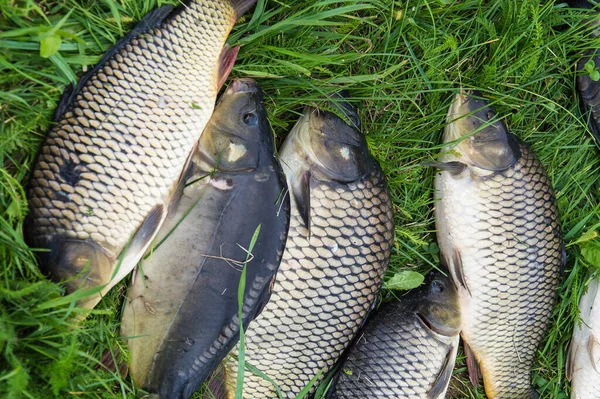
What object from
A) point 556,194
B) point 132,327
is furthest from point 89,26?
point 556,194

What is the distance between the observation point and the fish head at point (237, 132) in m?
2.23

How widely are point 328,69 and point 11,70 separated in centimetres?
141

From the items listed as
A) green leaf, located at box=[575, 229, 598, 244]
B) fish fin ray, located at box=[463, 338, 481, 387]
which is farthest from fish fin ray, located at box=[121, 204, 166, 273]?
green leaf, located at box=[575, 229, 598, 244]

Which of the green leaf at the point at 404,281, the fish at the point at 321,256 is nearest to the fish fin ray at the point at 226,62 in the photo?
the fish at the point at 321,256

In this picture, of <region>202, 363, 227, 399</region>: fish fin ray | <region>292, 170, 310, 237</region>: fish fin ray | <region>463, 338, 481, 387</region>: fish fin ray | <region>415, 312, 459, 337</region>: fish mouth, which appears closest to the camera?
<region>292, 170, 310, 237</region>: fish fin ray

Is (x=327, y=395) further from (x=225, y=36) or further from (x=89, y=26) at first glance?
(x=89, y=26)

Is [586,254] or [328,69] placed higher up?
[328,69]

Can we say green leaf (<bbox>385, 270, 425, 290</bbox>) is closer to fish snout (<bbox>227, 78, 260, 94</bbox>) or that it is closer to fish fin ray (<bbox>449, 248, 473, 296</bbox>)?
fish fin ray (<bbox>449, 248, 473, 296</bbox>)

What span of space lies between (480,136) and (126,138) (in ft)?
5.70

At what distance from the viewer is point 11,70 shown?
2084 millimetres

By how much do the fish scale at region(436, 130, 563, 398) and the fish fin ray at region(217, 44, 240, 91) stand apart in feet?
4.04

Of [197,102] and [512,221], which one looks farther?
[512,221]

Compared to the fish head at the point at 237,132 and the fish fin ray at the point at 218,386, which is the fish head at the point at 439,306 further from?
the fish head at the point at 237,132

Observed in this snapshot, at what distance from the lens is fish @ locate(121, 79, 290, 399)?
217 centimetres
